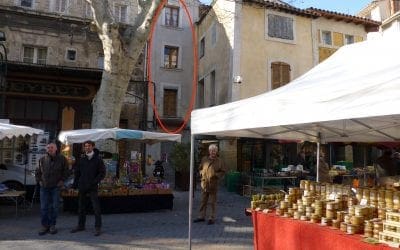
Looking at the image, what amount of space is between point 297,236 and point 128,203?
6.10m

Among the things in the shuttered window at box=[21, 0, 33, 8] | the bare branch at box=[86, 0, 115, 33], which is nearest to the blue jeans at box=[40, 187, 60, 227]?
the bare branch at box=[86, 0, 115, 33]

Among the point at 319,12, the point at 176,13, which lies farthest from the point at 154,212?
the point at 176,13

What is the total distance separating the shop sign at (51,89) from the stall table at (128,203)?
773 cm

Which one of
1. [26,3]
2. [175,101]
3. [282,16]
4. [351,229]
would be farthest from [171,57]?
[351,229]

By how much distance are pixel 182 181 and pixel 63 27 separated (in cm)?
1011

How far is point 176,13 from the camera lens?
23469 mm

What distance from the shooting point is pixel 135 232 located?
7.60 metres

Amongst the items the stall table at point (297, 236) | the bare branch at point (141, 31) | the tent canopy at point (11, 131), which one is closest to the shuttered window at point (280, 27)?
the bare branch at point (141, 31)

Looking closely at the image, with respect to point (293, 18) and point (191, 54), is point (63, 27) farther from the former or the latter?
point (293, 18)

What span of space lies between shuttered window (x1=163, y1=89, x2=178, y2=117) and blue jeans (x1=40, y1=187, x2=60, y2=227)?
15.2 meters

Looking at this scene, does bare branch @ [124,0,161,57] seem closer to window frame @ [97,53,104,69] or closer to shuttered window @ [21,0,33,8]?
window frame @ [97,53,104,69]

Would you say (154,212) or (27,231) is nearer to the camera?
(27,231)

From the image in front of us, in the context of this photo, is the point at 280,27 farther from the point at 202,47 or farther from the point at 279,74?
the point at 202,47

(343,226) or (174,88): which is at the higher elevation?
(174,88)
